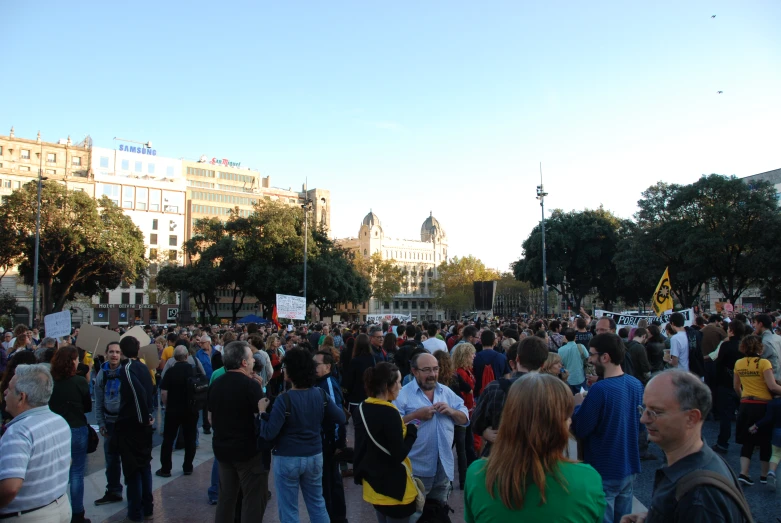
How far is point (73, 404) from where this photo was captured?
5789 millimetres

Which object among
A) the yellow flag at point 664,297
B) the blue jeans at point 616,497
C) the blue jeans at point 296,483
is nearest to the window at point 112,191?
the yellow flag at point 664,297

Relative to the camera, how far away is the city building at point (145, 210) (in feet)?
233

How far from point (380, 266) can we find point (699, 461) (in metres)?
93.4

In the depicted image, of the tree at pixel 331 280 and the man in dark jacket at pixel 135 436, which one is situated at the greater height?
the tree at pixel 331 280

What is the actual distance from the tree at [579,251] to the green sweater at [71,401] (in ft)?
153

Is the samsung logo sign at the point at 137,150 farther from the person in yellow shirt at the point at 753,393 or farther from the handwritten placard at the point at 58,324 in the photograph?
the person in yellow shirt at the point at 753,393

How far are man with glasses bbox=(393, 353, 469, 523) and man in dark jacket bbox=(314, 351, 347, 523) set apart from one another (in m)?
0.83

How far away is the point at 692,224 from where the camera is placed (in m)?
40.8

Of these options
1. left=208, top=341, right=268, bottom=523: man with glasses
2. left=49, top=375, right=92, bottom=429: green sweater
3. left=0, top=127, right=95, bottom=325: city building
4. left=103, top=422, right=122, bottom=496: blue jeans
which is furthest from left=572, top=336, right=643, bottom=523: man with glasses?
left=0, top=127, right=95, bottom=325: city building

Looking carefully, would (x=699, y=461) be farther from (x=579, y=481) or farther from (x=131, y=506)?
(x=131, y=506)

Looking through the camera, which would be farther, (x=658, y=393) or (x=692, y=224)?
(x=692, y=224)

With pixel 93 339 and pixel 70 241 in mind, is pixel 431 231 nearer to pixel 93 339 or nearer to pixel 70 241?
pixel 70 241

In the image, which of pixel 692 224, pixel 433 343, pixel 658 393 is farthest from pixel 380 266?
pixel 658 393

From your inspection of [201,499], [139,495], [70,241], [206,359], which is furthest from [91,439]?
[70,241]
